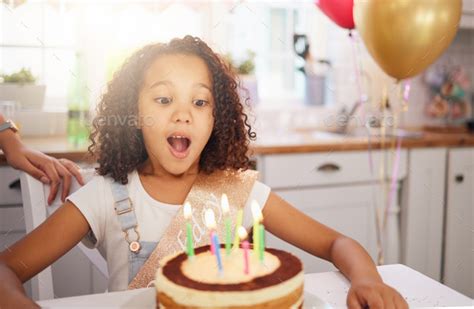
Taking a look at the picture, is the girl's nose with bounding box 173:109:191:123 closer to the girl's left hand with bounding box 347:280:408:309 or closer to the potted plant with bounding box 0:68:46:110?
the girl's left hand with bounding box 347:280:408:309

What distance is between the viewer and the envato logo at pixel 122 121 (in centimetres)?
76

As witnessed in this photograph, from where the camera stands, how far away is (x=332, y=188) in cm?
153

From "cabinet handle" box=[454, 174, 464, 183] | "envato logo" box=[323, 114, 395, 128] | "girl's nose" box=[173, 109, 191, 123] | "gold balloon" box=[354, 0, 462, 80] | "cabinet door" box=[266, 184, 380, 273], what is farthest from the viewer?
"envato logo" box=[323, 114, 395, 128]

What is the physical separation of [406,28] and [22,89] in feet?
2.33

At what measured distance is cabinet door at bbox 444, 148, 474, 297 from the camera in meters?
1.37

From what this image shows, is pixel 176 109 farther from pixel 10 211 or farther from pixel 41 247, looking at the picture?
pixel 10 211

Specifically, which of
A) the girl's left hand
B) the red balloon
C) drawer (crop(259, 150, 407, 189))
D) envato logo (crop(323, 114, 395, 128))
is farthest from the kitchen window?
envato logo (crop(323, 114, 395, 128))

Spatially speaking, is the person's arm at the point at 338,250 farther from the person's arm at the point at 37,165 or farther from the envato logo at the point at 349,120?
the envato logo at the point at 349,120

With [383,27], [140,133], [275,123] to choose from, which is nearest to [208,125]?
[140,133]

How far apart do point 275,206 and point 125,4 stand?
0.69 m

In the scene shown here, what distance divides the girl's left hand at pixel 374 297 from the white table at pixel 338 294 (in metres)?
0.01

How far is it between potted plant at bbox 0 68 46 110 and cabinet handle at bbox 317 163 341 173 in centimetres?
83

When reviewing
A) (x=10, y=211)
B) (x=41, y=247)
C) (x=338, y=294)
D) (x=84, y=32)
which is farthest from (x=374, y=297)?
(x=84, y=32)

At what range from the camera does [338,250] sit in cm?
71
